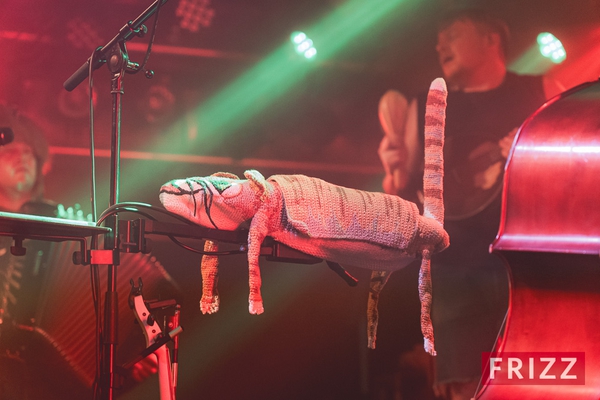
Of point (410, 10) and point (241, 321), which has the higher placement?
point (410, 10)

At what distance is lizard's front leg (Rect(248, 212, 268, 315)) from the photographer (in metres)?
1.12

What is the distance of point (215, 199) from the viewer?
1.12 meters

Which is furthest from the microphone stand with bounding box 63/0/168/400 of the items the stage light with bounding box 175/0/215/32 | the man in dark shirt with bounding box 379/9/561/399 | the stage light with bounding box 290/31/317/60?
the man in dark shirt with bounding box 379/9/561/399

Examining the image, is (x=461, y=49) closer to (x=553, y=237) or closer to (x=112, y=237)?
(x=553, y=237)

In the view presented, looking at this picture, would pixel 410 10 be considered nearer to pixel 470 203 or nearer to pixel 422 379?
pixel 470 203

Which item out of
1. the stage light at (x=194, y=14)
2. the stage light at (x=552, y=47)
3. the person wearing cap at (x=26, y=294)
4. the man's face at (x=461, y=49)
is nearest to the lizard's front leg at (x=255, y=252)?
the person wearing cap at (x=26, y=294)

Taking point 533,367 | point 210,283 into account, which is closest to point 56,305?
point 210,283

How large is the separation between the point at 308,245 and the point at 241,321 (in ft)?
4.42

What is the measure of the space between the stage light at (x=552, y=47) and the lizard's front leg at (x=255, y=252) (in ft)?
6.92

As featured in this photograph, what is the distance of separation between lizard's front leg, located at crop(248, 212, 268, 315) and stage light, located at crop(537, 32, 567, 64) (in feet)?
6.92

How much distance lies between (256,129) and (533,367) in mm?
1638

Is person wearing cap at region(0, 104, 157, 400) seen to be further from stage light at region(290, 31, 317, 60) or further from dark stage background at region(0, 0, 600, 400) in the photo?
stage light at region(290, 31, 317, 60)

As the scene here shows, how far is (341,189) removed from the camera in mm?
1254

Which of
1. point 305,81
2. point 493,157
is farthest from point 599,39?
point 305,81
